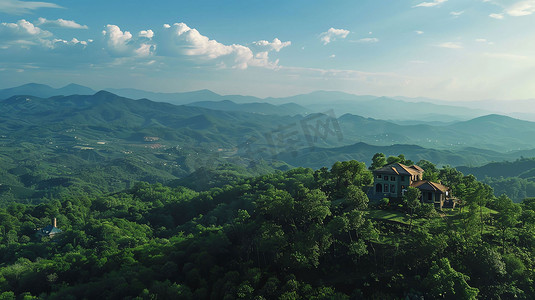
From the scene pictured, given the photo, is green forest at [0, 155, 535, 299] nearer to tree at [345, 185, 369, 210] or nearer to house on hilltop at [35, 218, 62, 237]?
tree at [345, 185, 369, 210]

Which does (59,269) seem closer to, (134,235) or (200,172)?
(134,235)

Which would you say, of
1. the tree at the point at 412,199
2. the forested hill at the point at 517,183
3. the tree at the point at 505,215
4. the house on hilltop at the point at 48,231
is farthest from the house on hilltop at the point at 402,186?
the forested hill at the point at 517,183

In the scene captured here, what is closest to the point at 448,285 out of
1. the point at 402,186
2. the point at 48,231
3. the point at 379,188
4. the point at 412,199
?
the point at 412,199

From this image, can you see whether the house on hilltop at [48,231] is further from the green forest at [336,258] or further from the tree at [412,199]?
the tree at [412,199]

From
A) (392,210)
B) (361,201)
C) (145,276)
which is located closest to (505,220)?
(392,210)

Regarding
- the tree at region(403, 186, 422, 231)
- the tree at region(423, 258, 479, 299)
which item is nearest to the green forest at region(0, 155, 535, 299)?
the tree at region(423, 258, 479, 299)

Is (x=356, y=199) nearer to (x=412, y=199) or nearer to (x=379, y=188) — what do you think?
(x=412, y=199)

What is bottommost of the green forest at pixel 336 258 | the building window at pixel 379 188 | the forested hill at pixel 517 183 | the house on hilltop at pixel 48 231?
the forested hill at pixel 517 183

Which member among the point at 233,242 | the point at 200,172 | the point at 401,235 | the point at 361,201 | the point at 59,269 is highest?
the point at 361,201
